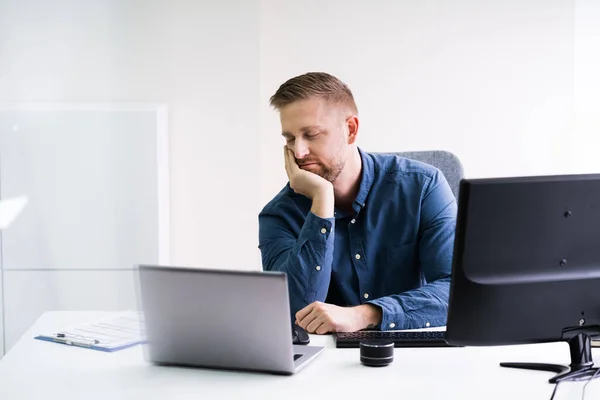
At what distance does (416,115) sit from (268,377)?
8.33 ft

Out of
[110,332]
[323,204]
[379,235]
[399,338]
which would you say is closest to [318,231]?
[323,204]

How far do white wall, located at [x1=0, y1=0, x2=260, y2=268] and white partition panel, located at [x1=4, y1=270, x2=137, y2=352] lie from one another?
32cm

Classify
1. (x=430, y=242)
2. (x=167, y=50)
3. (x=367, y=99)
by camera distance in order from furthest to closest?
(x=367, y=99) → (x=167, y=50) → (x=430, y=242)

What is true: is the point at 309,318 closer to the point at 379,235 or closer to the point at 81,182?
the point at 379,235

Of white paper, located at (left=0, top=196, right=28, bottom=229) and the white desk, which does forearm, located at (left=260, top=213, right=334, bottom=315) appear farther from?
white paper, located at (left=0, top=196, right=28, bottom=229)

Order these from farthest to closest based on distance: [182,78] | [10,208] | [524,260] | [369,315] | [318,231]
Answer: [182,78] → [10,208] → [318,231] → [369,315] → [524,260]

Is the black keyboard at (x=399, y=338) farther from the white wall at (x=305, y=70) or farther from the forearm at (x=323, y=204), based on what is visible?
the white wall at (x=305, y=70)

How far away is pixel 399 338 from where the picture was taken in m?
1.82

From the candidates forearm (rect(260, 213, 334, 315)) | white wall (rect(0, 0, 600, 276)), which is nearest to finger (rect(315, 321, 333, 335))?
forearm (rect(260, 213, 334, 315))

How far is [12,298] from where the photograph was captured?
3365 mm

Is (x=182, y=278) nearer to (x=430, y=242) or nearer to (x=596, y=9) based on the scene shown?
(x=430, y=242)

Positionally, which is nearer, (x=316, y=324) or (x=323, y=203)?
(x=316, y=324)

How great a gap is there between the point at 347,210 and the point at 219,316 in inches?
36.8

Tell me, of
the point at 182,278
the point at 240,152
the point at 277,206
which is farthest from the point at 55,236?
the point at 182,278
